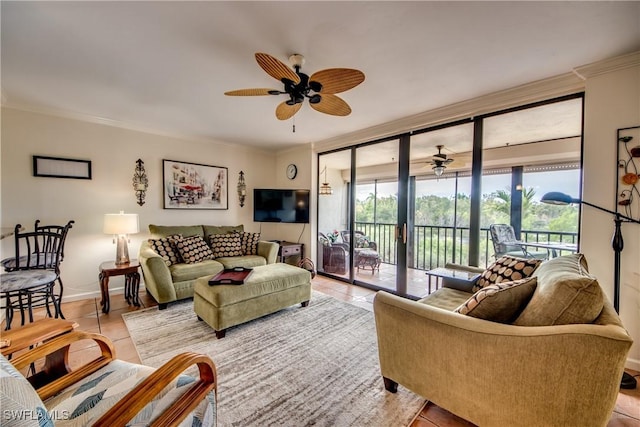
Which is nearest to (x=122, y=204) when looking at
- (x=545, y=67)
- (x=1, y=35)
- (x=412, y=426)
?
(x=1, y=35)

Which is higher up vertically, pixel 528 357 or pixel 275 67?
pixel 275 67

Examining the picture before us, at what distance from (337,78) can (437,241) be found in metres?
2.92

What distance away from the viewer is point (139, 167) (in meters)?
3.71

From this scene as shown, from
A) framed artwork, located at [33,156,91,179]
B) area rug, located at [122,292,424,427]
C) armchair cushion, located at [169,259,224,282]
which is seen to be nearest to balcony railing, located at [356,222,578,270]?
area rug, located at [122,292,424,427]

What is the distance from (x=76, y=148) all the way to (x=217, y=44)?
2773mm

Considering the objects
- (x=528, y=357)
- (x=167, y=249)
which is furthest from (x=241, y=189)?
(x=528, y=357)

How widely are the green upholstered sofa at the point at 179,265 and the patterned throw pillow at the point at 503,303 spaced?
2.99 m

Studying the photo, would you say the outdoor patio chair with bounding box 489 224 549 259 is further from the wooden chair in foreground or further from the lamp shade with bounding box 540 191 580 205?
the wooden chair in foreground

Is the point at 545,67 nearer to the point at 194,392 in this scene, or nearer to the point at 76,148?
the point at 194,392

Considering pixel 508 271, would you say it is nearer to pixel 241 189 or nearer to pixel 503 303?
pixel 503 303

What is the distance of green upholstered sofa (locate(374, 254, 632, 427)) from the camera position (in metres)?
1.01

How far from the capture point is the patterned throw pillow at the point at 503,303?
1303 millimetres

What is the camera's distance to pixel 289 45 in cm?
184

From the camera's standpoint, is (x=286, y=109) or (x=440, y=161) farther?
(x=440, y=161)
